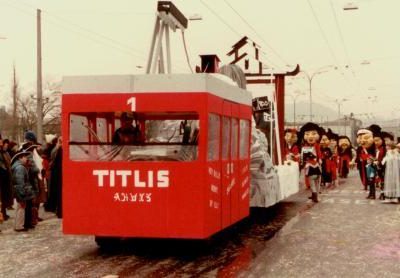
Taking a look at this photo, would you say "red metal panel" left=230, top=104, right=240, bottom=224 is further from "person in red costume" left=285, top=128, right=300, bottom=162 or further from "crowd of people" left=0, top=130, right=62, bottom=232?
"person in red costume" left=285, top=128, right=300, bottom=162

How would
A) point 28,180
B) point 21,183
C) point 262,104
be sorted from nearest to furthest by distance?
point 21,183 < point 28,180 < point 262,104

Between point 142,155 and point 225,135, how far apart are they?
1.47m

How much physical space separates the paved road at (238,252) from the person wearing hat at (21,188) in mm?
301

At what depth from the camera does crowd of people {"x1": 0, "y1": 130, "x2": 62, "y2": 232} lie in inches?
513

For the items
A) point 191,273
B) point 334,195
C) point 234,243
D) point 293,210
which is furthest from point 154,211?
point 334,195

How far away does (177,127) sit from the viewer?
988 cm

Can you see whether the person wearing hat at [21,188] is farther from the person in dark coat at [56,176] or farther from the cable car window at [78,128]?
the cable car window at [78,128]

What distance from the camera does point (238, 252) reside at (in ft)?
34.2

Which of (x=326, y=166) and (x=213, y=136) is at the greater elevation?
(x=213, y=136)

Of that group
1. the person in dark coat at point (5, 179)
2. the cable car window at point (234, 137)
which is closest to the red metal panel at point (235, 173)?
the cable car window at point (234, 137)

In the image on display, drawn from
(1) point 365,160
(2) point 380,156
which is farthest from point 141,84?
(1) point 365,160

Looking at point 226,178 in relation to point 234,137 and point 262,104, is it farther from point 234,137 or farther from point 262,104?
point 262,104

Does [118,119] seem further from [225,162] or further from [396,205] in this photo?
[396,205]

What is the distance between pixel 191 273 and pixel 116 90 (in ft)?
9.00
